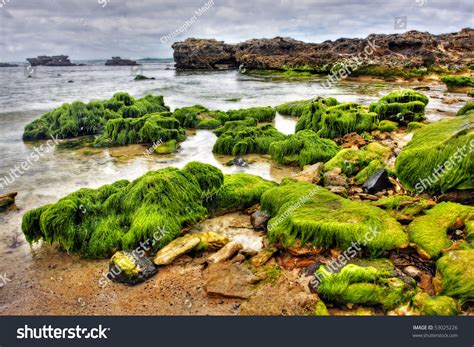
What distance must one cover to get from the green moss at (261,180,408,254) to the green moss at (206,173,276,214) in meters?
0.47

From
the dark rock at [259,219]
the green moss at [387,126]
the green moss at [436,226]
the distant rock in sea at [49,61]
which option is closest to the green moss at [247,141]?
the green moss at [387,126]

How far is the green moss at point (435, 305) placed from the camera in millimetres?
3154

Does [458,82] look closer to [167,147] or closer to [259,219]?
[167,147]

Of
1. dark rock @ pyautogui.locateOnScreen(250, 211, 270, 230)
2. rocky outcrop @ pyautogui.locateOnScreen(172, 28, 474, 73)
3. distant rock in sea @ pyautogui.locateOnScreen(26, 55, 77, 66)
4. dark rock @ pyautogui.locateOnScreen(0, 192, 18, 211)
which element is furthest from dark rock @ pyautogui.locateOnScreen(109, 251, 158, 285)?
distant rock in sea @ pyautogui.locateOnScreen(26, 55, 77, 66)

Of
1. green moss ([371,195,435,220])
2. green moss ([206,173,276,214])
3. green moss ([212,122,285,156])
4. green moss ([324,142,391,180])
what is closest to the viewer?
green moss ([371,195,435,220])

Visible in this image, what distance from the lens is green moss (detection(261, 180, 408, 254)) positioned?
422 cm

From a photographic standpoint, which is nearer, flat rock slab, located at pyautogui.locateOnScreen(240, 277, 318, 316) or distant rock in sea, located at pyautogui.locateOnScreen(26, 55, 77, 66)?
flat rock slab, located at pyautogui.locateOnScreen(240, 277, 318, 316)

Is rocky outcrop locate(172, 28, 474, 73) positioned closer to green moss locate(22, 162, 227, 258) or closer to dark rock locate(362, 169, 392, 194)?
dark rock locate(362, 169, 392, 194)

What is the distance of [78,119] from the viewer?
1284 centimetres

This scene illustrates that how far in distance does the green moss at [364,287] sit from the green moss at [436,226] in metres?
0.57

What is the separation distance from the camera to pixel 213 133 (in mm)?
12305

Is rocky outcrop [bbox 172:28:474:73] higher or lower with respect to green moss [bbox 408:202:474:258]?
higher
